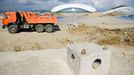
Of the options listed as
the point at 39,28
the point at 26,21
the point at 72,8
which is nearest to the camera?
the point at 26,21

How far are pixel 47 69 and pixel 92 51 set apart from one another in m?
2.20

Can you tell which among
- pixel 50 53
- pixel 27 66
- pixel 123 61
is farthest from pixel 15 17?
pixel 123 61

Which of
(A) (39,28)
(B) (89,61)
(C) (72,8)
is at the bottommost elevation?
(B) (89,61)

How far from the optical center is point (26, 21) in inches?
727

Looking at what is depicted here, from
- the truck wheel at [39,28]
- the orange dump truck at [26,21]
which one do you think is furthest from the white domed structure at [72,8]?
the truck wheel at [39,28]

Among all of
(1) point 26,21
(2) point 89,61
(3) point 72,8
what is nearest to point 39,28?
(1) point 26,21

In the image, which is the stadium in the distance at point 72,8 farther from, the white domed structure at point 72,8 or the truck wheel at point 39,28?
the truck wheel at point 39,28

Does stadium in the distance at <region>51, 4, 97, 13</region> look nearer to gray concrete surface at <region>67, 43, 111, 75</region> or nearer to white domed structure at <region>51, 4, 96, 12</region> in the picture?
white domed structure at <region>51, 4, 96, 12</region>

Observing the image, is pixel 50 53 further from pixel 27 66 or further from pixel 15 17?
pixel 15 17

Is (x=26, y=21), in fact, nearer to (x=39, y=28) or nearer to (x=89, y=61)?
(x=39, y=28)

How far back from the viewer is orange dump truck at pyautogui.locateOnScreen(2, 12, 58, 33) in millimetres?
17953

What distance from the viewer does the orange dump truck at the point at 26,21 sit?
1795cm

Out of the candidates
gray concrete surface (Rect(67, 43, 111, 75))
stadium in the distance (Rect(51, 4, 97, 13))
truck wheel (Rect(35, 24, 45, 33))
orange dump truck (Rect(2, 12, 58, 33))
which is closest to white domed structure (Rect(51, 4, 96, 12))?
stadium in the distance (Rect(51, 4, 97, 13))

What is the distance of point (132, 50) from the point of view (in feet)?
38.7
